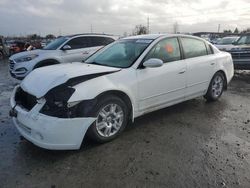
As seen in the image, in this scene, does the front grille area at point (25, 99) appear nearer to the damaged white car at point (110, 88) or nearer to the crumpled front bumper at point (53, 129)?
the damaged white car at point (110, 88)

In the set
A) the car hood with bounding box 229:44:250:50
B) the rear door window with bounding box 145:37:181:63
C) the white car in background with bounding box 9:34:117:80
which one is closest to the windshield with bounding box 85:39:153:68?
the rear door window with bounding box 145:37:181:63

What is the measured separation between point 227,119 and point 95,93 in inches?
113

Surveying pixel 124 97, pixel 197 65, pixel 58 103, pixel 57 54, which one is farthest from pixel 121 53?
pixel 57 54

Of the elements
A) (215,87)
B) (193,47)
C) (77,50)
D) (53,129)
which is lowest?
(215,87)

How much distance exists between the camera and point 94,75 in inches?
161

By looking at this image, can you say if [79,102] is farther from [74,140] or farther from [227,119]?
[227,119]

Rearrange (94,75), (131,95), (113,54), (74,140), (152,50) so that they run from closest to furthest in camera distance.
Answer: (74,140) → (94,75) → (131,95) → (152,50) → (113,54)

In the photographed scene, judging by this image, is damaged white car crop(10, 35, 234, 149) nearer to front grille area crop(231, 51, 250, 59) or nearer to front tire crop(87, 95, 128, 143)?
front tire crop(87, 95, 128, 143)

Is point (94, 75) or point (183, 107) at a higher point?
point (94, 75)

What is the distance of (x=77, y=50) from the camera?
9.57 m

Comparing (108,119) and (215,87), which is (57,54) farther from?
(108,119)

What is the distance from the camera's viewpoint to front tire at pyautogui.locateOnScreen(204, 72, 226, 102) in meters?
6.21

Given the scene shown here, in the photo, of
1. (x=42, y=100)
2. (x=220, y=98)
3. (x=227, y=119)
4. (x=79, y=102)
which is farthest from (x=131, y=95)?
(x=220, y=98)

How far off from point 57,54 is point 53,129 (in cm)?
606
